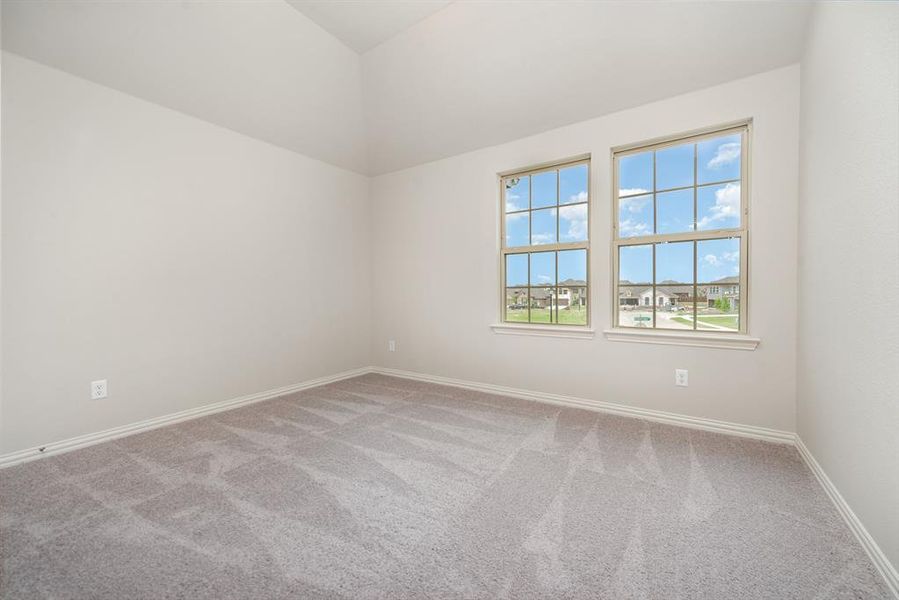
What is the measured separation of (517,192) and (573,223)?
66 centimetres

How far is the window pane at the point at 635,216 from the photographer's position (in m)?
2.76

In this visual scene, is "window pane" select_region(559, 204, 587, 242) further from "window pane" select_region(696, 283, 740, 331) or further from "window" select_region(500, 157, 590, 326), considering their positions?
"window pane" select_region(696, 283, 740, 331)

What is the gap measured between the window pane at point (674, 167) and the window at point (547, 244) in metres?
0.53

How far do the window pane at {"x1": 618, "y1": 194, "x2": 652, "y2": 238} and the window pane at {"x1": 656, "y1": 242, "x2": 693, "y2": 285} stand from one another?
0.63ft

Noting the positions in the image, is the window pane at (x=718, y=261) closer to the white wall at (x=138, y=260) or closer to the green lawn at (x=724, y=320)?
the green lawn at (x=724, y=320)

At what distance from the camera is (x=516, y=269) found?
3.42 metres

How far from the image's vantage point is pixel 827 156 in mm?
1700

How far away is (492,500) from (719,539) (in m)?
0.91

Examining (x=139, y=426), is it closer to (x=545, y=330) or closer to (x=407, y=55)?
(x=545, y=330)

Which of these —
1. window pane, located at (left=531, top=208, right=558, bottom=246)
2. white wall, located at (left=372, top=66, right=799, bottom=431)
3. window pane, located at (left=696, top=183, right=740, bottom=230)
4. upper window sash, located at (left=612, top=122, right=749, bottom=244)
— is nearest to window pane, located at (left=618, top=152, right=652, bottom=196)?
upper window sash, located at (left=612, top=122, right=749, bottom=244)

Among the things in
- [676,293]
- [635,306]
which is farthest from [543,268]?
[676,293]

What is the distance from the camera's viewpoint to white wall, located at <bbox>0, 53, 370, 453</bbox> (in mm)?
2053

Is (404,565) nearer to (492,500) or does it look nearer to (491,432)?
(492,500)

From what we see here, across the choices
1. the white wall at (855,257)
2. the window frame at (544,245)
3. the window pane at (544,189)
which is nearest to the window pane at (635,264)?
the window frame at (544,245)
